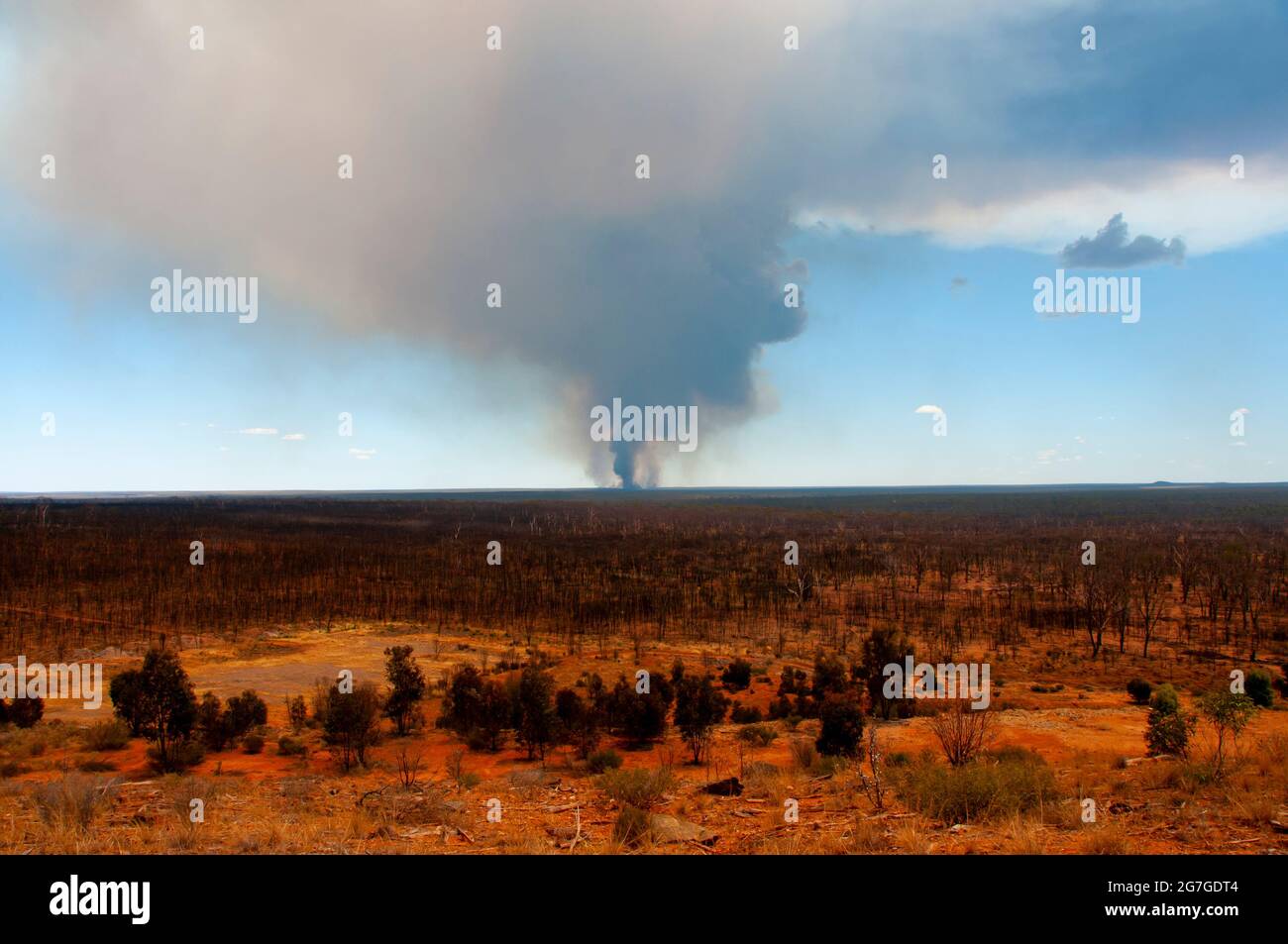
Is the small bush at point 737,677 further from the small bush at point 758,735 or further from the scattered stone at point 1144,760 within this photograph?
the scattered stone at point 1144,760

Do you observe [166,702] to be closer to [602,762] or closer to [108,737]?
[108,737]

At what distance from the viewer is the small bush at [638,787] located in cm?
1005

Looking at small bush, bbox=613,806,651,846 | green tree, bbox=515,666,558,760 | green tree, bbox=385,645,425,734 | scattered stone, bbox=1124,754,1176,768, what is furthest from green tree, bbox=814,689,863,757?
green tree, bbox=385,645,425,734

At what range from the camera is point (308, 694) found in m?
25.1

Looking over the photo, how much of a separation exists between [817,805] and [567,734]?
964cm

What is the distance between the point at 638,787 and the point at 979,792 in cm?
466

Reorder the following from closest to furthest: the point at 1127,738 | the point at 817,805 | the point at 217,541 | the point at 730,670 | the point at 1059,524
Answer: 1. the point at 817,805
2. the point at 1127,738
3. the point at 730,670
4. the point at 217,541
5. the point at 1059,524

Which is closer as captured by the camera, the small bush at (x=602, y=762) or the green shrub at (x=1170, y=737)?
the green shrub at (x=1170, y=737)

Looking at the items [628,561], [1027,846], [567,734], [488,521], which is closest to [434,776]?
[567,734]

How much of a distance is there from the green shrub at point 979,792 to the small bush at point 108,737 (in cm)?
1998

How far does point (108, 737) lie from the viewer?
59.8 feet

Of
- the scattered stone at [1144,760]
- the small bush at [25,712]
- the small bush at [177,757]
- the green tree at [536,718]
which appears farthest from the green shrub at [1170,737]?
the small bush at [25,712]

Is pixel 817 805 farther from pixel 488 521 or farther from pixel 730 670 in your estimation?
pixel 488 521

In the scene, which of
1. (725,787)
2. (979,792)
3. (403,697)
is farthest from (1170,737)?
(403,697)
